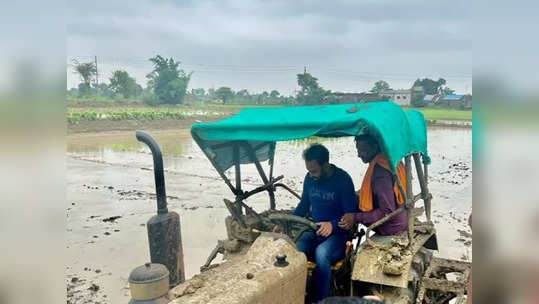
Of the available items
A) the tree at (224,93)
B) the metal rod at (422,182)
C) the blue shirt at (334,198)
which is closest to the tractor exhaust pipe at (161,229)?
the blue shirt at (334,198)

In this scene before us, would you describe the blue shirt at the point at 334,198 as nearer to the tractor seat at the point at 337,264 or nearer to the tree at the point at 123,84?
the tractor seat at the point at 337,264

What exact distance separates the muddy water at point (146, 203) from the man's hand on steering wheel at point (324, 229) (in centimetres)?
168

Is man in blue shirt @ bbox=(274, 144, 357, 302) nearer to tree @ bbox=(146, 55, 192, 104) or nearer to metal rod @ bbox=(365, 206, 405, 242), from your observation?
metal rod @ bbox=(365, 206, 405, 242)

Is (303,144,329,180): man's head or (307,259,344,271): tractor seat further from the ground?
(303,144,329,180): man's head

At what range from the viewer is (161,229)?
4.48 m

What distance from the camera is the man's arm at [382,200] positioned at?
12.8ft

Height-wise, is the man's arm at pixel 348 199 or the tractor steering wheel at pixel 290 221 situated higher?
the man's arm at pixel 348 199

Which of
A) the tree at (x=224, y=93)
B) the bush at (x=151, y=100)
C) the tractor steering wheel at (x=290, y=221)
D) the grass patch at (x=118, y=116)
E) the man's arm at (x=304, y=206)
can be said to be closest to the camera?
the tractor steering wheel at (x=290, y=221)

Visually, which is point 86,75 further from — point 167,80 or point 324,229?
point 324,229

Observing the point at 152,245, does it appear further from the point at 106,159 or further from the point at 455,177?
the point at 106,159

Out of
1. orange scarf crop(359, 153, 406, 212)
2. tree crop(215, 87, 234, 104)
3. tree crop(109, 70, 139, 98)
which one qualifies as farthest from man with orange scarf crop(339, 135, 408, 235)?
tree crop(215, 87, 234, 104)

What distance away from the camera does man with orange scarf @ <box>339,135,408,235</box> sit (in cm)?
390
